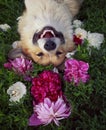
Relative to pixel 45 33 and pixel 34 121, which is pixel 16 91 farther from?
pixel 45 33

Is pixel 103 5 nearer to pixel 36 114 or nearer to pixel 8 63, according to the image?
pixel 8 63

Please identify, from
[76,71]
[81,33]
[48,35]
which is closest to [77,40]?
[81,33]

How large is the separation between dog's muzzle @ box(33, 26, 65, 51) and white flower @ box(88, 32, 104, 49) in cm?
21

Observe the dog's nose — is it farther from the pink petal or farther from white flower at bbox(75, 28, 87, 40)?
the pink petal

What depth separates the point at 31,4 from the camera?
12.7 feet

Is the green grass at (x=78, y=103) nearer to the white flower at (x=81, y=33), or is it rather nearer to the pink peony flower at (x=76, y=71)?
the pink peony flower at (x=76, y=71)

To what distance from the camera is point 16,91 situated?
10.8ft

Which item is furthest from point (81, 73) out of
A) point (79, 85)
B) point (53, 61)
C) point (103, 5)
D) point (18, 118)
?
point (103, 5)

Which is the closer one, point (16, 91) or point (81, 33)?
point (16, 91)

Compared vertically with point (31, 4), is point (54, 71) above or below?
below

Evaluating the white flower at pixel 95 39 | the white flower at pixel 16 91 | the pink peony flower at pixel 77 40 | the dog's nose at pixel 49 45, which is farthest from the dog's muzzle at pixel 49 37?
the white flower at pixel 16 91

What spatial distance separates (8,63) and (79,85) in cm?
57

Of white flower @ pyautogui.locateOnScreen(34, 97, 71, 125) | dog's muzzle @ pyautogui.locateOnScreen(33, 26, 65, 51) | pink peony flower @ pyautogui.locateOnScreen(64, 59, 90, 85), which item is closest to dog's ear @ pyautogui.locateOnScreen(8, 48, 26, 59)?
dog's muzzle @ pyautogui.locateOnScreen(33, 26, 65, 51)

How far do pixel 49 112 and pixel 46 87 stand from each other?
0.19 metres
